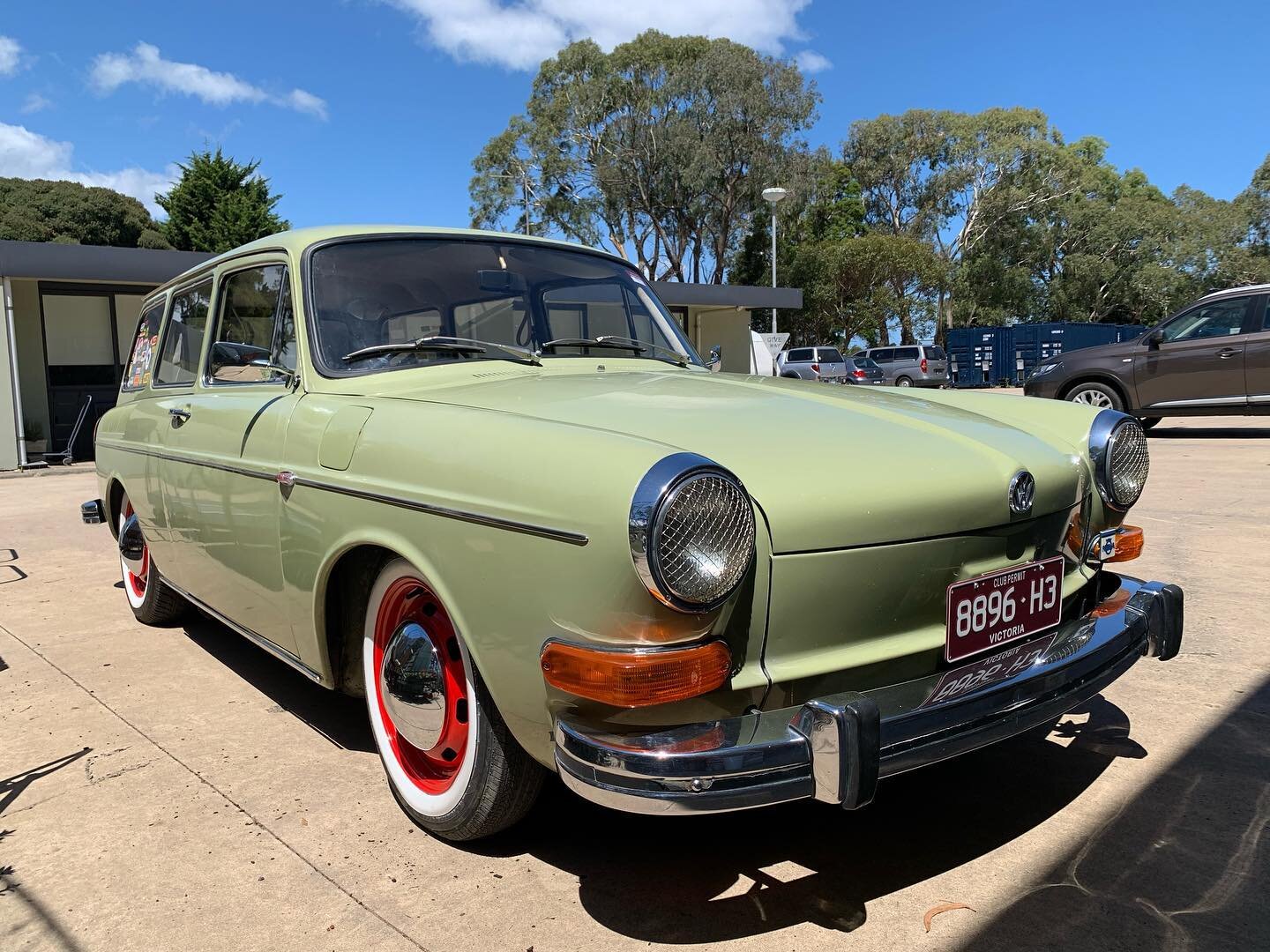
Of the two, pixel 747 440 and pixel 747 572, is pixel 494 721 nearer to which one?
pixel 747 572

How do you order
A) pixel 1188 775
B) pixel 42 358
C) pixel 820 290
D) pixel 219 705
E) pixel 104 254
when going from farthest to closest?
pixel 820 290
pixel 42 358
pixel 104 254
pixel 219 705
pixel 1188 775

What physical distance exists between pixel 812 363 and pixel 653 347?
25950 millimetres

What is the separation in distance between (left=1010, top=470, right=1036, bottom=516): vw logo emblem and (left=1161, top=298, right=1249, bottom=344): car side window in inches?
379

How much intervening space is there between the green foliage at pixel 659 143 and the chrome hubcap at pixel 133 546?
2887 centimetres

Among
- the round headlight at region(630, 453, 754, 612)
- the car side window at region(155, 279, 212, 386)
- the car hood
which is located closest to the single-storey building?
the car side window at region(155, 279, 212, 386)

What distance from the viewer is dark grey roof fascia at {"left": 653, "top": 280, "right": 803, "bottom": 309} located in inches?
829

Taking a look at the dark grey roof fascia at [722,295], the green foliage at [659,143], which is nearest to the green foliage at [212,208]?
the green foliage at [659,143]

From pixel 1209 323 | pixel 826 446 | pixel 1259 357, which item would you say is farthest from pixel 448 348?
pixel 1209 323

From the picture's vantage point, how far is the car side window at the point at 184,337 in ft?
12.1

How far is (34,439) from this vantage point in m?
14.6

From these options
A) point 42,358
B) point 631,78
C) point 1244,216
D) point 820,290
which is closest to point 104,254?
point 42,358

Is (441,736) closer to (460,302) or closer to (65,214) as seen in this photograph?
(460,302)

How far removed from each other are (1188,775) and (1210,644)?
135 cm

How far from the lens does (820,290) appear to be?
40188 millimetres
